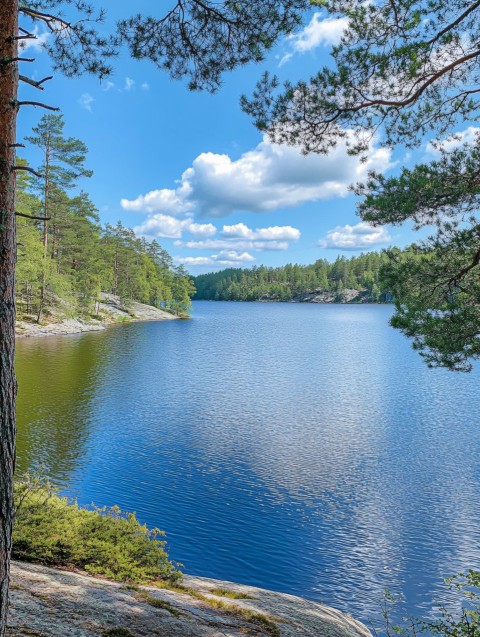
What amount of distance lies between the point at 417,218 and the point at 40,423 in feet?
54.2

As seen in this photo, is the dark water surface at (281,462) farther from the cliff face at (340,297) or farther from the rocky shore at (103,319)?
the cliff face at (340,297)

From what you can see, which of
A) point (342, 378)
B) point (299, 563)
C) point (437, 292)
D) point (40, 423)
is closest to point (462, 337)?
point (437, 292)

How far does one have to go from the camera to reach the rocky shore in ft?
138

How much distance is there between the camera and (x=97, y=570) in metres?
6.34

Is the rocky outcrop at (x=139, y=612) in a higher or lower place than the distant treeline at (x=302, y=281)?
lower

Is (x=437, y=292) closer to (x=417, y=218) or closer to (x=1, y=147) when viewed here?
(x=417, y=218)

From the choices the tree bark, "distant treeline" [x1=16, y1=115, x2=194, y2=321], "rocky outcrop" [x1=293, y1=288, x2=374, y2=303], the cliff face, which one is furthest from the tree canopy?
"rocky outcrop" [x1=293, y1=288, x2=374, y2=303]

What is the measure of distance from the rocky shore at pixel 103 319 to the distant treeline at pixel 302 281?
93210 mm

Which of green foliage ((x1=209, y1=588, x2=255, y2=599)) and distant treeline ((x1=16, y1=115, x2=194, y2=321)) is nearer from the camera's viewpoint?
green foliage ((x1=209, y1=588, x2=255, y2=599))

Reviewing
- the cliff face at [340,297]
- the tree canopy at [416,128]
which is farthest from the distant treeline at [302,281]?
the tree canopy at [416,128]

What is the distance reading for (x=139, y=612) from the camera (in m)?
4.99

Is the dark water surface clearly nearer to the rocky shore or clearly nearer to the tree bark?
the tree bark

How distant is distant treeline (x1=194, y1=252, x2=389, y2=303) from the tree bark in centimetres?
14832

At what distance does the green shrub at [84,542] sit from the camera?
640 centimetres
